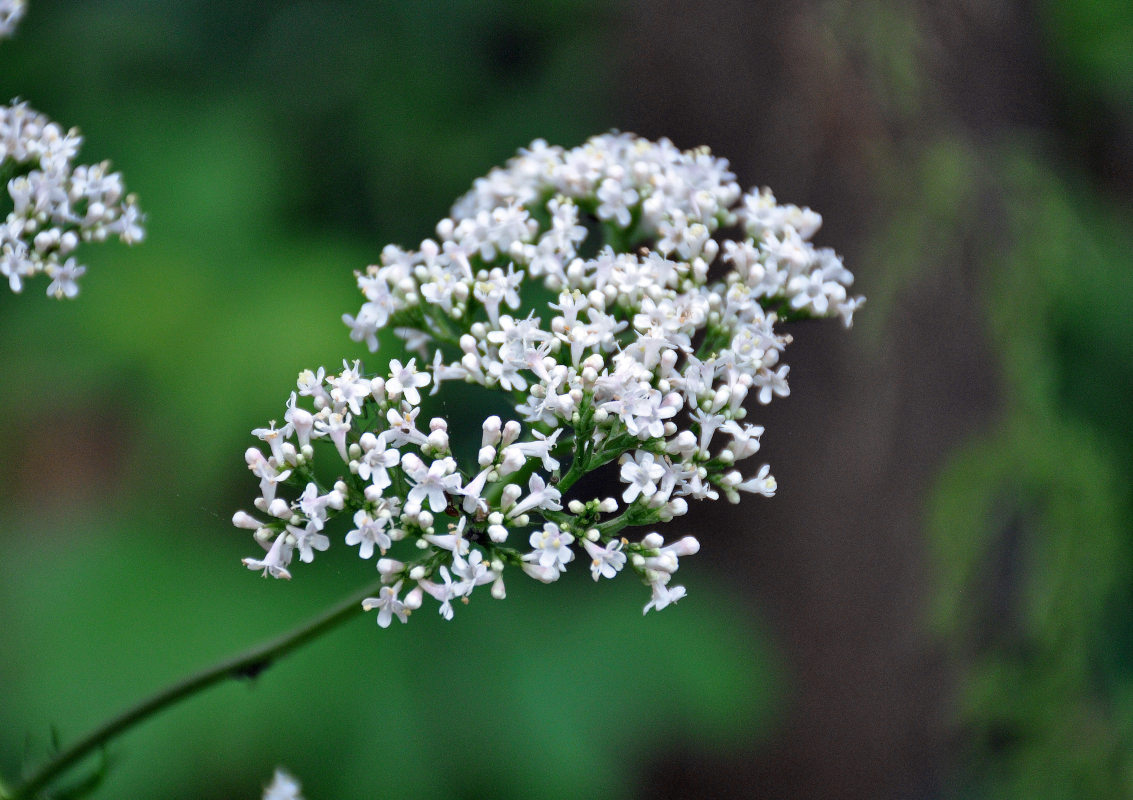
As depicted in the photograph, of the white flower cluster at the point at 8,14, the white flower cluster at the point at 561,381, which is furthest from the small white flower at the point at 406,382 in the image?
the white flower cluster at the point at 8,14

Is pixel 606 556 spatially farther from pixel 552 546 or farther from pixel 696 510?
pixel 696 510

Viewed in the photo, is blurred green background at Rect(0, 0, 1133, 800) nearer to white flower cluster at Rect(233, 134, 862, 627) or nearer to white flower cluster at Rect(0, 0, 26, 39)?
white flower cluster at Rect(0, 0, 26, 39)

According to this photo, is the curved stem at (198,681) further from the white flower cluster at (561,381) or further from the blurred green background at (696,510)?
the blurred green background at (696,510)

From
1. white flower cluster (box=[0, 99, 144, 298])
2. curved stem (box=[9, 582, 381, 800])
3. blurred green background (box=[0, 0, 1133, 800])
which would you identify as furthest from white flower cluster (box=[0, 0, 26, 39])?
blurred green background (box=[0, 0, 1133, 800])

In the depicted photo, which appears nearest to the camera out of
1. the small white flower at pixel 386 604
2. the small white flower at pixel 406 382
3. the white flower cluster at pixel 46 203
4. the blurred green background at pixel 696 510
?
the small white flower at pixel 386 604

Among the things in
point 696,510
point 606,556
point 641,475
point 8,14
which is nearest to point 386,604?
point 606,556

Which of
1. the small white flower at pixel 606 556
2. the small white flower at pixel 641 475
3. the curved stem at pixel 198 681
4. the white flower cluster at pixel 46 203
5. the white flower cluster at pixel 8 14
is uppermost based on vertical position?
the white flower cluster at pixel 8 14

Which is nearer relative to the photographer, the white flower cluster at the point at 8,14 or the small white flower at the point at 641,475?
the small white flower at the point at 641,475
